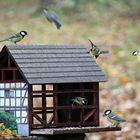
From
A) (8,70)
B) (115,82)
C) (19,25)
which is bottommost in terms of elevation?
(8,70)

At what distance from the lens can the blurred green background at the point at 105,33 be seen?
14648 millimetres

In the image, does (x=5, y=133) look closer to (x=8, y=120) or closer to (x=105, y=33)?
(x=8, y=120)

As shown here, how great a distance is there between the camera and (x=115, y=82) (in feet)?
52.3

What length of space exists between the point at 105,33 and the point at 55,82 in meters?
13.4

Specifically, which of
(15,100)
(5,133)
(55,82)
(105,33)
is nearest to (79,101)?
(55,82)

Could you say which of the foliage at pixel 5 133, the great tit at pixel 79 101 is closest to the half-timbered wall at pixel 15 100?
the foliage at pixel 5 133

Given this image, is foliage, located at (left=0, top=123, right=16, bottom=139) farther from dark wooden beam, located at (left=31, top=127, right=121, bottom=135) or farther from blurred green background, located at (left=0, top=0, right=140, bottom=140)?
blurred green background, located at (left=0, top=0, right=140, bottom=140)

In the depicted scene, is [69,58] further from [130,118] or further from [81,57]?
[130,118]

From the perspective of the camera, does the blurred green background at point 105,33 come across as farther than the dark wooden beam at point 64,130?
Yes

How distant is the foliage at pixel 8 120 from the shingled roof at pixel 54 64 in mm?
443

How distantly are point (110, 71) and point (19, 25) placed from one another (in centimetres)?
503

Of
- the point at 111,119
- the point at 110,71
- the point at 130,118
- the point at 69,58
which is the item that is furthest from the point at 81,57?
the point at 110,71

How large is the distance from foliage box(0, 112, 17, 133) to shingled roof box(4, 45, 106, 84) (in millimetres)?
443

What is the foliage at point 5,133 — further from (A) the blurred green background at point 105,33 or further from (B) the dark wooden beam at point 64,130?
(A) the blurred green background at point 105,33
